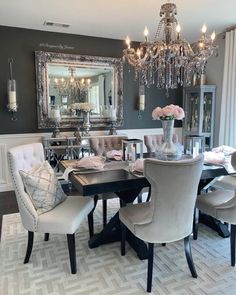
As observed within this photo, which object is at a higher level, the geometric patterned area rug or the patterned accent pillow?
the patterned accent pillow

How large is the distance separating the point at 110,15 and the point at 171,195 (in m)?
2.86

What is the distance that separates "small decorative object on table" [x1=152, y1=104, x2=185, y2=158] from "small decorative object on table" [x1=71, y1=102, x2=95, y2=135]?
7.01 ft

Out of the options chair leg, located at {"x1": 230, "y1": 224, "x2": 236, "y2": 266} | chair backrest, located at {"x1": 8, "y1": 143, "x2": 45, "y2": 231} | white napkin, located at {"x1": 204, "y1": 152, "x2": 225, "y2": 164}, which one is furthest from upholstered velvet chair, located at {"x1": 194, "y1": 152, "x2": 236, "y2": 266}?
chair backrest, located at {"x1": 8, "y1": 143, "x2": 45, "y2": 231}

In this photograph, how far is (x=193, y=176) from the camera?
1873 millimetres

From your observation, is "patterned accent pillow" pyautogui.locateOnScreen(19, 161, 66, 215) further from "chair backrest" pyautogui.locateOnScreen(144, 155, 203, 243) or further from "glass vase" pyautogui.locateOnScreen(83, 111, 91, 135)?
"glass vase" pyautogui.locateOnScreen(83, 111, 91, 135)

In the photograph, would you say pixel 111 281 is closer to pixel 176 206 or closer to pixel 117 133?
pixel 176 206

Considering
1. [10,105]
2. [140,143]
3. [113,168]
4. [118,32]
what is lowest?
[113,168]

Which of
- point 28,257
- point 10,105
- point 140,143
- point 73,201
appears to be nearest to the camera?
point 28,257

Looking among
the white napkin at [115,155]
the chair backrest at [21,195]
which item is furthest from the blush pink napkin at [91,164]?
the chair backrest at [21,195]

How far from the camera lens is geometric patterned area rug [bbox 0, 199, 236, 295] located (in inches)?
78.0

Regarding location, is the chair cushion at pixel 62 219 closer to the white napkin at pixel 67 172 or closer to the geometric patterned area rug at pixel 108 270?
the white napkin at pixel 67 172

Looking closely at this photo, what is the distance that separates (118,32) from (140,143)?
2569 mm

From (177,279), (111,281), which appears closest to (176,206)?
(177,279)

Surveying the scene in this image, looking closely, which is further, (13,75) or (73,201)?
(13,75)
